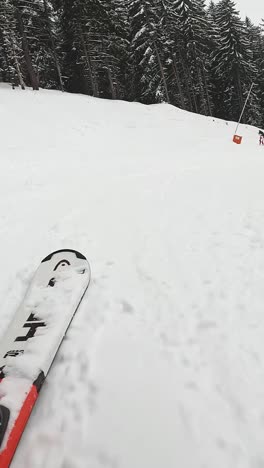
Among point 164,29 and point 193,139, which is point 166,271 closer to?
point 193,139

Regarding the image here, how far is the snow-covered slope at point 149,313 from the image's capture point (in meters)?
2.04

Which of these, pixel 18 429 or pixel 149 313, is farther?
pixel 149 313

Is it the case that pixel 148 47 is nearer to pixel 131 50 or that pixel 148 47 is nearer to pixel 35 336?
pixel 131 50

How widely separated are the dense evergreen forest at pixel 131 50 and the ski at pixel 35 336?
19.3 m

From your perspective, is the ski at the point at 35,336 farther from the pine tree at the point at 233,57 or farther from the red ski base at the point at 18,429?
the pine tree at the point at 233,57

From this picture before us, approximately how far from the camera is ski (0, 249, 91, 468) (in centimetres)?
210

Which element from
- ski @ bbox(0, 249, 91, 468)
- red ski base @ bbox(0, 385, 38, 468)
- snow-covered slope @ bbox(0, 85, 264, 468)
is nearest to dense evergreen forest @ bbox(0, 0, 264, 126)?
snow-covered slope @ bbox(0, 85, 264, 468)

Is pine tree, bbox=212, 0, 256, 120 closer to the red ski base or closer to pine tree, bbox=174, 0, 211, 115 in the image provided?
pine tree, bbox=174, 0, 211, 115

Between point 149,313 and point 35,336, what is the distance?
1200mm

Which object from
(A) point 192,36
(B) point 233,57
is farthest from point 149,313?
(B) point 233,57

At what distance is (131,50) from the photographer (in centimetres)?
2698

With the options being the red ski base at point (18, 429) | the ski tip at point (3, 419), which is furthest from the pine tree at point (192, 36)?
the ski tip at point (3, 419)

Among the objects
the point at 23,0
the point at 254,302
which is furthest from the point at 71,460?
the point at 23,0

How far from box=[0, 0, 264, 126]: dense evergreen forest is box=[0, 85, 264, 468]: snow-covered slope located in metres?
16.9
